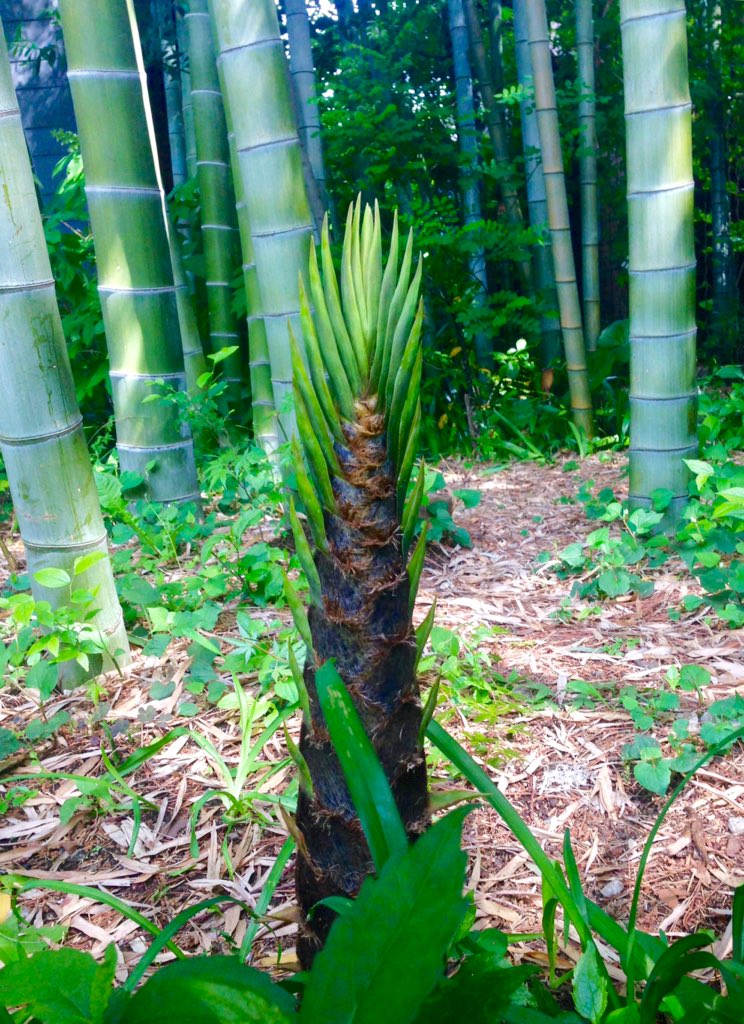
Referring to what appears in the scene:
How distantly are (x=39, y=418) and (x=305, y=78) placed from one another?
3460 mm

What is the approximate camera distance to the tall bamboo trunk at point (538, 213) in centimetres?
458

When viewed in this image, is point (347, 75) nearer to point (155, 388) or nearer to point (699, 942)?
point (155, 388)

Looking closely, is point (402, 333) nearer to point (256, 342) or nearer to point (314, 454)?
point (314, 454)

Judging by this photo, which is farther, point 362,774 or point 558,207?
point 558,207

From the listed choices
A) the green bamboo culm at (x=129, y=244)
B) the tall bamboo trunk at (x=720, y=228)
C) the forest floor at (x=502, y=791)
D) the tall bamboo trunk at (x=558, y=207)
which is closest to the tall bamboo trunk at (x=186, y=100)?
the tall bamboo trunk at (x=558, y=207)

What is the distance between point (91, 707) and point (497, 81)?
4.94m

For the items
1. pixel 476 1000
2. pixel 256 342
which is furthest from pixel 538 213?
pixel 476 1000

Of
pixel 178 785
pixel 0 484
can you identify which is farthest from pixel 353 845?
pixel 0 484

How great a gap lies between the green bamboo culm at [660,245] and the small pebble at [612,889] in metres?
1.49

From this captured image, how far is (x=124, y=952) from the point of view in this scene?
116cm

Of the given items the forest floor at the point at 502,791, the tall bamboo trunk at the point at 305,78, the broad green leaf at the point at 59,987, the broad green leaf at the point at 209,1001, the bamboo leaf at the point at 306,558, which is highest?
the tall bamboo trunk at the point at 305,78

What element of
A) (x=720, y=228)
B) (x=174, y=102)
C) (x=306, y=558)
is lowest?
(x=306, y=558)

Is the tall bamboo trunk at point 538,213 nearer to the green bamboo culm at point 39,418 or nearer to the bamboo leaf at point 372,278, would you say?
the green bamboo culm at point 39,418

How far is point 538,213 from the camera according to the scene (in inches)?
191
